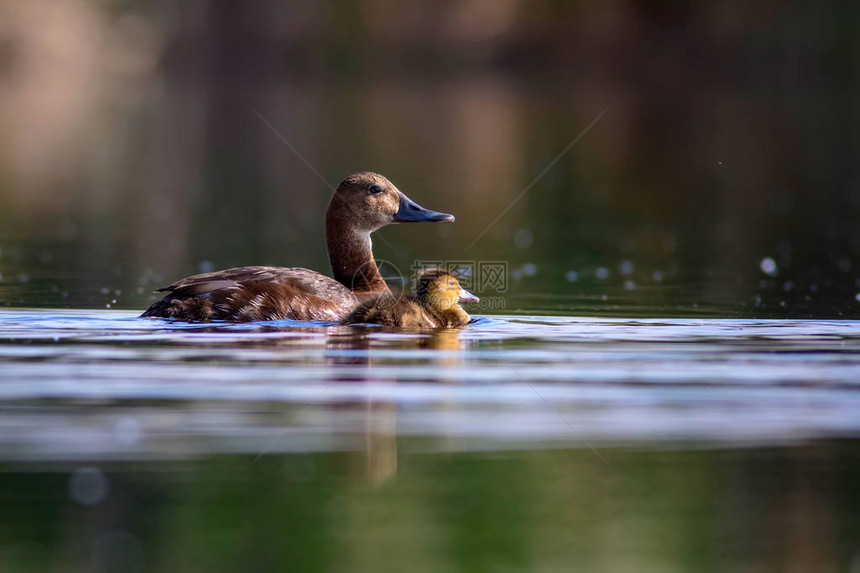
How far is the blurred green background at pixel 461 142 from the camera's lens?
13477mm

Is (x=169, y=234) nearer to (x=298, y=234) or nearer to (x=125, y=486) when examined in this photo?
(x=298, y=234)

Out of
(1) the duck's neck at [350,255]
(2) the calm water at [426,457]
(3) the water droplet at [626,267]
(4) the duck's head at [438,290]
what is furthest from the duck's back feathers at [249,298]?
(3) the water droplet at [626,267]

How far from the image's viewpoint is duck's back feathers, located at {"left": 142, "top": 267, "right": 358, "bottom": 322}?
30.1ft

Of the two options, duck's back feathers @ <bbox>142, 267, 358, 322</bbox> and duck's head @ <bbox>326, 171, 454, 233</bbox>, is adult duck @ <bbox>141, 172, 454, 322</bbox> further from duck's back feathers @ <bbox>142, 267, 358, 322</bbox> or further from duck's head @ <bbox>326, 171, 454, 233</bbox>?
duck's head @ <bbox>326, 171, 454, 233</bbox>

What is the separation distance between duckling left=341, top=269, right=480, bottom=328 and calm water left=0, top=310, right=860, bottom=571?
3.35 feet

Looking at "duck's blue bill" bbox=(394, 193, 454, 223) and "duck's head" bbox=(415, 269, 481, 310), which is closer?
"duck's head" bbox=(415, 269, 481, 310)

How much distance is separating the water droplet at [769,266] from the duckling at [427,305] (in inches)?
171

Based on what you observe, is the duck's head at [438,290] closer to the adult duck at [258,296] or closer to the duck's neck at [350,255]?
the adult duck at [258,296]

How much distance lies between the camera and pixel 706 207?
19.3m

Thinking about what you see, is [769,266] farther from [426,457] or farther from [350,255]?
[426,457]

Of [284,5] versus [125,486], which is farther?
[284,5]

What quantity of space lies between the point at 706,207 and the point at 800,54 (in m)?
36.5

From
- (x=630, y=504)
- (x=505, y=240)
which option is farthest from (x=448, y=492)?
(x=505, y=240)

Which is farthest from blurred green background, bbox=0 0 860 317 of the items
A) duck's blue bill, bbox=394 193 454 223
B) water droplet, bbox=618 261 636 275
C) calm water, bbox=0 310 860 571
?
calm water, bbox=0 310 860 571
